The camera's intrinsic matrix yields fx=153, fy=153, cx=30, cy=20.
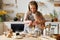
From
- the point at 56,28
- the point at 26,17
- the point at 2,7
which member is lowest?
the point at 56,28

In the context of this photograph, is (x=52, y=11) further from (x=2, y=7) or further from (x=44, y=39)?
(x=44, y=39)

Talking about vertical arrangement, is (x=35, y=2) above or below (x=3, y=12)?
above

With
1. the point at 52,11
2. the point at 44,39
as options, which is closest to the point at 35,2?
the point at 52,11

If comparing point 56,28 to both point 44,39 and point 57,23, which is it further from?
point 44,39

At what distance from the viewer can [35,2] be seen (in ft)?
14.0

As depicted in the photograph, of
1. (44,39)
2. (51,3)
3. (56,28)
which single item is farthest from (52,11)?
(44,39)

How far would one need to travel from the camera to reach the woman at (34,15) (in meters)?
4.28

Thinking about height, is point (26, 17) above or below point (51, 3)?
below

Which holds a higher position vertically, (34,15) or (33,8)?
(33,8)

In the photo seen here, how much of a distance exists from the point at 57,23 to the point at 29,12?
83cm

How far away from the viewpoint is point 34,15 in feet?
14.1

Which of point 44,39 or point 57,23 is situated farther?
point 57,23

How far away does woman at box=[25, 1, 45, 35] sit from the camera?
4.28 m

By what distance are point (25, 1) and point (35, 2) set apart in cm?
28
